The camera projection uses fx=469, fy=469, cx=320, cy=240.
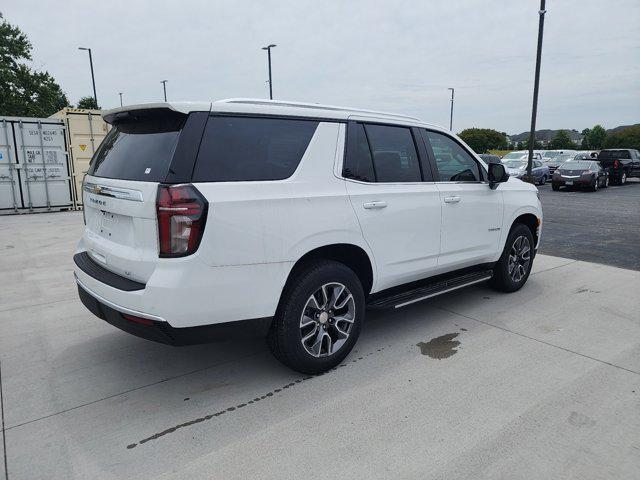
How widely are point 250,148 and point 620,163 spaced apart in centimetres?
2610

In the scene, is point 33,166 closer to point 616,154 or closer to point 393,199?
point 393,199

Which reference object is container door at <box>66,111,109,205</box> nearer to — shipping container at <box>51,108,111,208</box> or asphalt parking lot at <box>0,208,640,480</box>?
shipping container at <box>51,108,111,208</box>

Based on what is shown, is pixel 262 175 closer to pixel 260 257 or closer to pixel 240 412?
pixel 260 257

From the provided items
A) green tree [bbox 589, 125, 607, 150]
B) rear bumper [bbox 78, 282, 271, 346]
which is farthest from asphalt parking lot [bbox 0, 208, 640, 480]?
green tree [bbox 589, 125, 607, 150]

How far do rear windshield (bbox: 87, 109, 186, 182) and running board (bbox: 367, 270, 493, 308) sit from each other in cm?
193

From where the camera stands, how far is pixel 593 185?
65.4 feet

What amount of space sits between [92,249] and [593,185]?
21.4 metres

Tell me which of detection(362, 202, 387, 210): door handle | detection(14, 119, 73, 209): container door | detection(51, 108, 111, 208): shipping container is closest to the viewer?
detection(362, 202, 387, 210): door handle

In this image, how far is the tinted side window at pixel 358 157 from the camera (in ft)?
11.5

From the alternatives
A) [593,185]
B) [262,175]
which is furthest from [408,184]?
[593,185]

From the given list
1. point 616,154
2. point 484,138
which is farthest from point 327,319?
point 484,138

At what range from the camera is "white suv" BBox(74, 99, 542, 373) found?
2.70 meters

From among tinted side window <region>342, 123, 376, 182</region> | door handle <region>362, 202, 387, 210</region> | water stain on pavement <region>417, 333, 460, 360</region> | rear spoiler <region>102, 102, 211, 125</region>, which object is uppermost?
rear spoiler <region>102, 102, 211, 125</region>

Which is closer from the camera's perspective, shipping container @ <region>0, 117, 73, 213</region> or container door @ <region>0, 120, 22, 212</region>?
container door @ <region>0, 120, 22, 212</region>
